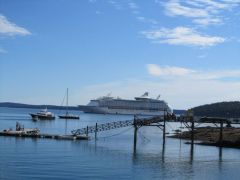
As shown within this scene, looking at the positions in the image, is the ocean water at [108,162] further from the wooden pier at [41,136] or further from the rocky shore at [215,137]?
the wooden pier at [41,136]

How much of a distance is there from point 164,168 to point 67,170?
948cm

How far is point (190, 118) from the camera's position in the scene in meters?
72.8

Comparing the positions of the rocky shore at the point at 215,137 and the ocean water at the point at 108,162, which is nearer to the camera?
the ocean water at the point at 108,162

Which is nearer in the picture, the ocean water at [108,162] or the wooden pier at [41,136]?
the ocean water at [108,162]

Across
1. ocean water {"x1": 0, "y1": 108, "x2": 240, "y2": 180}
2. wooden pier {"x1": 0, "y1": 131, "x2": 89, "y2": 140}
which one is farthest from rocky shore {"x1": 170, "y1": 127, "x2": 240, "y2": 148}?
wooden pier {"x1": 0, "y1": 131, "x2": 89, "y2": 140}

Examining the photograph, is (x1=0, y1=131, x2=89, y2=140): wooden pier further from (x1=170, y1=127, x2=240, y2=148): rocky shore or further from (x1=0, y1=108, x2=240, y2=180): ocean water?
(x1=170, y1=127, x2=240, y2=148): rocky shore

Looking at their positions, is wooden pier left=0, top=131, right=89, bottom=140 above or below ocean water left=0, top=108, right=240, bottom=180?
above

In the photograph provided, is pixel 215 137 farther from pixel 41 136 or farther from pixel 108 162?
pixel 108 162

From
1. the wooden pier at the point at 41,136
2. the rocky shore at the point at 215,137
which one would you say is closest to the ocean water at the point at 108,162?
the rocky shore at the point at 215,137

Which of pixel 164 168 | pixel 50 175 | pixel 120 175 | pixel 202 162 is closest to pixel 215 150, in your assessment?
pixel 202 162

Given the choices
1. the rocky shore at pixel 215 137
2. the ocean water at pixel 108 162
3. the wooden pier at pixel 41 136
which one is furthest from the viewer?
the wooden pier at pixel 41 136

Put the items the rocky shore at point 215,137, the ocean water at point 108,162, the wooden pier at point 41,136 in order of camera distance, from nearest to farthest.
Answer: the ocean water at point 108,162 < the rocky shore at point 215,137 < the wooden pier at point 41,136

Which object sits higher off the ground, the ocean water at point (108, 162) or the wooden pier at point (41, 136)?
the wooden pier at point (41, 136)

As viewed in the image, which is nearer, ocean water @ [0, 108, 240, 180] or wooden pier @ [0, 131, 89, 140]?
ocean water @ [0, 108, 240, 180]
